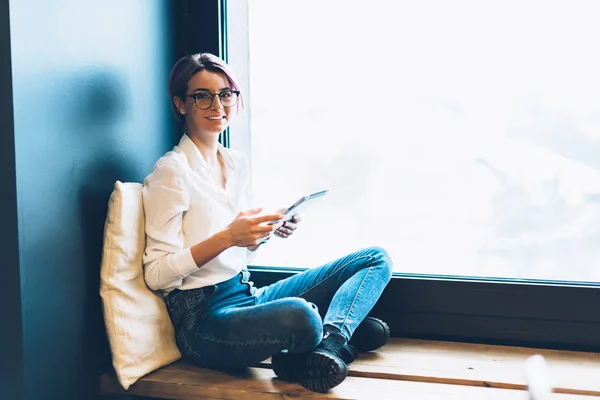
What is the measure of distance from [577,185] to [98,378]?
1338 mm

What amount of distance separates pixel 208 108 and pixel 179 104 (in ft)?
0.31

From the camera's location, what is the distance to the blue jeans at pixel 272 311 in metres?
1.54

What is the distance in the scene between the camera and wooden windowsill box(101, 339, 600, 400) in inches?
60.4

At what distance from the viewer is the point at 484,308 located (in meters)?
1.89

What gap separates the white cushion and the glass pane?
0.55 metres

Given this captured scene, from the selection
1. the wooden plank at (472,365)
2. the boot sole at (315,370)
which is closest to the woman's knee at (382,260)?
the wooden plank at (472,365)

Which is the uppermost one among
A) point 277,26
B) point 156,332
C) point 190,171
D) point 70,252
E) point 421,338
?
point 277,26

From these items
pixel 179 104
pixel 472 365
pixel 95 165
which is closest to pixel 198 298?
pixel 95 165

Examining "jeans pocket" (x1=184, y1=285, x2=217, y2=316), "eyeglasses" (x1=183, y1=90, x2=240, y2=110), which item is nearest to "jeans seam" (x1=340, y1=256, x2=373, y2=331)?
"jeans pocket" (x1=184, y1=285, x2=217, y2=316)

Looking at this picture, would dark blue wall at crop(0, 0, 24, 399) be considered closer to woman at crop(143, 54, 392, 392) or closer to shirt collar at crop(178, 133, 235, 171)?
woman at crop(143, 54, 392, 392)

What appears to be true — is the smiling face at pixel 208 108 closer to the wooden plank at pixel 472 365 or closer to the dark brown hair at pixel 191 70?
the dark brown hair at pixel 191 70

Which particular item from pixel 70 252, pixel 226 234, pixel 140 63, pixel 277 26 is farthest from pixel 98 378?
pixel 277 26

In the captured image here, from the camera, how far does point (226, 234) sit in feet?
5.15

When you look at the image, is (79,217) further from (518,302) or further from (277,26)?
(518,302)
